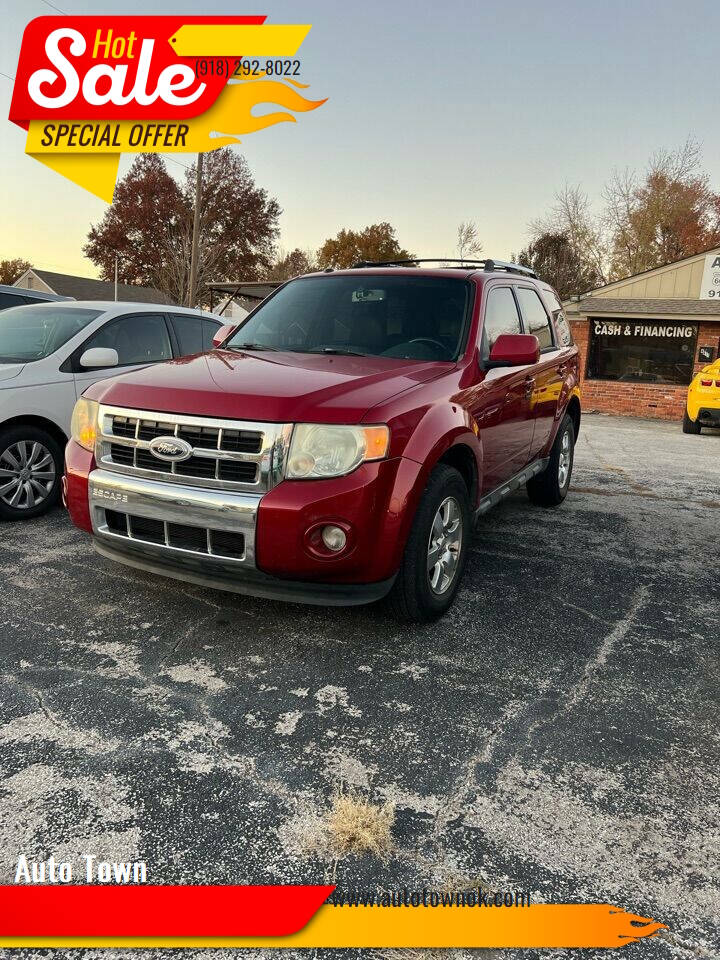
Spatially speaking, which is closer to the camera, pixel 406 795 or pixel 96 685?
pixel 406 795

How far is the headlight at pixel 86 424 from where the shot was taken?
3.57 metres

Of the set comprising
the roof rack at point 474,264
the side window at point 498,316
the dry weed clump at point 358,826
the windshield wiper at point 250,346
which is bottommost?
the dry weed clump at point 358,826

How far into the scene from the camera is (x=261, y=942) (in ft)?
5.83

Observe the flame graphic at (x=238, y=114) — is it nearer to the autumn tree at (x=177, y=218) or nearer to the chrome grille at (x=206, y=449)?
the chrome grille at (x=206, y=449)

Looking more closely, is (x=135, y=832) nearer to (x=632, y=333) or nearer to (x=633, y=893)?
(x=633, y=893)

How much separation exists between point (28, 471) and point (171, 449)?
2.67 metres

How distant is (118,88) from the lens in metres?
13.4

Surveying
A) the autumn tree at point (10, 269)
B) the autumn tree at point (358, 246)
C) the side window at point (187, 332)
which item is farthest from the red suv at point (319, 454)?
the autumn tree at point (10, 269)

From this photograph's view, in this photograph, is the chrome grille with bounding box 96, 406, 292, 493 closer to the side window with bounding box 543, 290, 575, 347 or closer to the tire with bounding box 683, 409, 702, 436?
the side window with bounding box 543, 290, 575, 347

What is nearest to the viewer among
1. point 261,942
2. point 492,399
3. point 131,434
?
point 261,942

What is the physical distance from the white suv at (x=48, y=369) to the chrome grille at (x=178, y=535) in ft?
7.35

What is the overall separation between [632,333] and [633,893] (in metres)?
19.0

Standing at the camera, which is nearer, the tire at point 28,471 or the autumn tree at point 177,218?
the tire at point 28,471

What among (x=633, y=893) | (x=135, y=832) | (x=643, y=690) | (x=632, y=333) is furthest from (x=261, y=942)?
(x=632, y=333)
